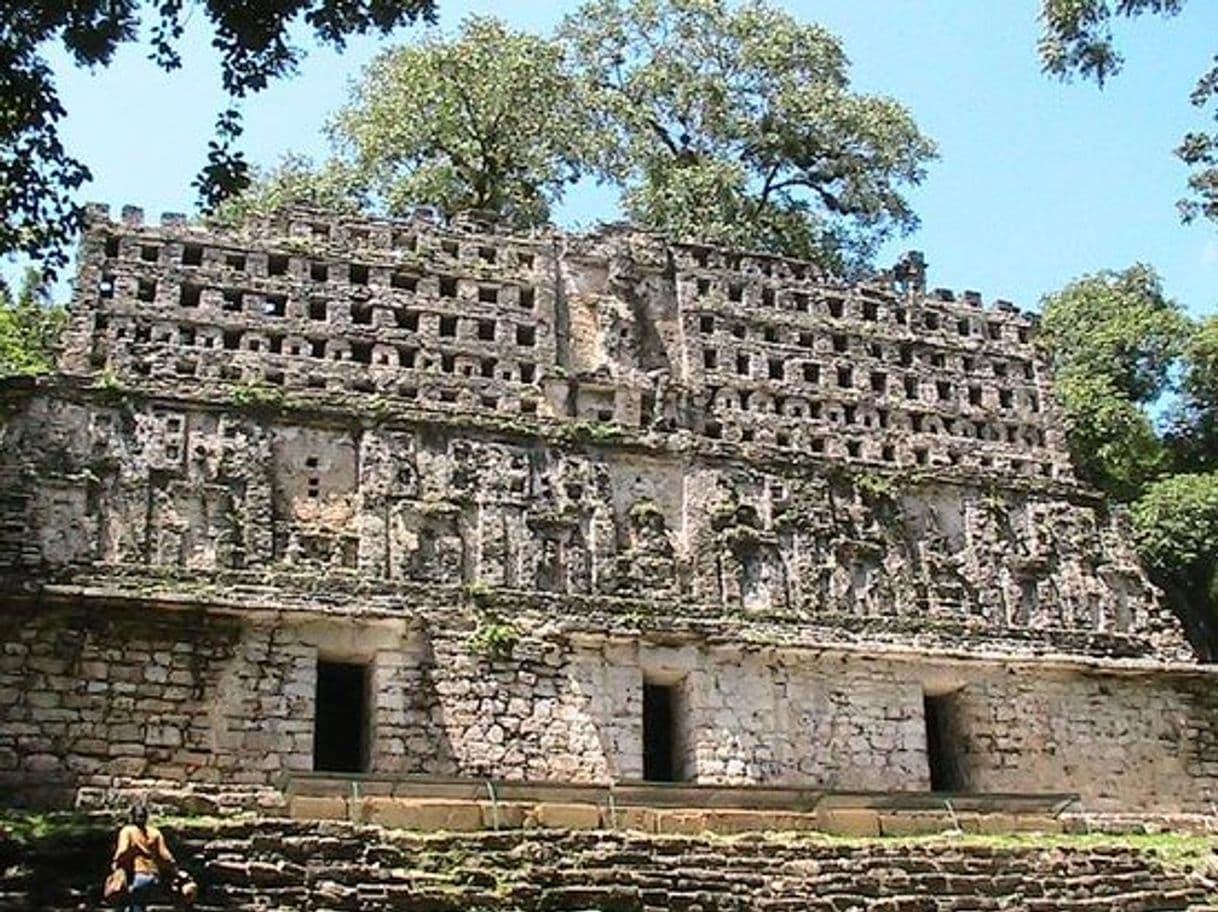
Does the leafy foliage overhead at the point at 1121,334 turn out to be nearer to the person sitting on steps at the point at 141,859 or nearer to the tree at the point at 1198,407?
the tree at the point at 1198,407

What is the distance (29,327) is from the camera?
32.2 m

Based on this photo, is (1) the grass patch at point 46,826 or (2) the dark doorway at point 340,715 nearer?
(1) the grass patch at point 46,826

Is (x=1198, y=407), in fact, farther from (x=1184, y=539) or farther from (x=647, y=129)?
(x=647, y=129)

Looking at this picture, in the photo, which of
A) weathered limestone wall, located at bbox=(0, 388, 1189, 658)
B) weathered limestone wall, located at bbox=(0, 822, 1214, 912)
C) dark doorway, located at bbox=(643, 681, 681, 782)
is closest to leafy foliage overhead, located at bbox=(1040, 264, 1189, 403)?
weathered limestone wall, located at bbox=(0, 388, 1189, 658)

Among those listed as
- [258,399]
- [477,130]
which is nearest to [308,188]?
[477,130]

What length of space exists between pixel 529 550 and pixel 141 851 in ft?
33.5

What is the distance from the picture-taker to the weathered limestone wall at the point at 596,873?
12836 millimetres

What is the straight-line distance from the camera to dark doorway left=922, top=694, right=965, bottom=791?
72.4 feet

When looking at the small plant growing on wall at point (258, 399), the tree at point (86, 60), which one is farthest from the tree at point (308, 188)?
the tree at point (86, 60)

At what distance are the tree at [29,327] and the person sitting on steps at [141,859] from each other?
657 inches

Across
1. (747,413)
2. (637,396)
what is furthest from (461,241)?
(747,413)

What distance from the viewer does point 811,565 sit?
76.3 feet

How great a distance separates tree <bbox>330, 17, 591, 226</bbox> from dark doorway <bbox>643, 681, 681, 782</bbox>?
16052mm

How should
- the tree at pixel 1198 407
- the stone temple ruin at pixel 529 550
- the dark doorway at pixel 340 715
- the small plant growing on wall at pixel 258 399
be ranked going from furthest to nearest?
the tree at pixel 1198 407, the small plant growing on wall at pixel 258 399, the dark doorway at pixel 340 715, the stone temple ruin at pixel 529 550
